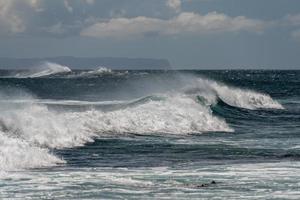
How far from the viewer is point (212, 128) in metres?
44.4

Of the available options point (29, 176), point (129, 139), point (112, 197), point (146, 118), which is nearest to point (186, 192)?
point (112, 197)

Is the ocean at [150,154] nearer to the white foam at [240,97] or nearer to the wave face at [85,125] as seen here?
the wave face at [85,125]

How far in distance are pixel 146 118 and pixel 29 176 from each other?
20559mm

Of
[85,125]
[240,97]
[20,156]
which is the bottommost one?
[20,156]

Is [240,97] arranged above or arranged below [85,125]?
above

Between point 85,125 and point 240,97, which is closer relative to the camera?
point 85,125

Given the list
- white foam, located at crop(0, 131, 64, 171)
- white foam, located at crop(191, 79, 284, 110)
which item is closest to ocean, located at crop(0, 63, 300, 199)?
white foam, located at crop(0, 131, 64, 171)

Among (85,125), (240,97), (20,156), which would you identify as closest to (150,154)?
(20,156)

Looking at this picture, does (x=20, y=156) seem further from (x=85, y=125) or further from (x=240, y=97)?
(x=240, y=97)

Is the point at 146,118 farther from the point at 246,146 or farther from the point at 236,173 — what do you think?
the point at 236,173

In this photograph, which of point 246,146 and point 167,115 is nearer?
point 246,146

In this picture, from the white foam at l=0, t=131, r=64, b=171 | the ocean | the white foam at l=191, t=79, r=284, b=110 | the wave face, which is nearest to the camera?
the ocean

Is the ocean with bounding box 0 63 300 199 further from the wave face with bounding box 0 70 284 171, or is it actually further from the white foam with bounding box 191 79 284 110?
the white foam with bounding box 191 79 284 110

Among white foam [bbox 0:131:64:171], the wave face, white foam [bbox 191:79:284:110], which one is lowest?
white foam [bbox 0:131:64:171]
